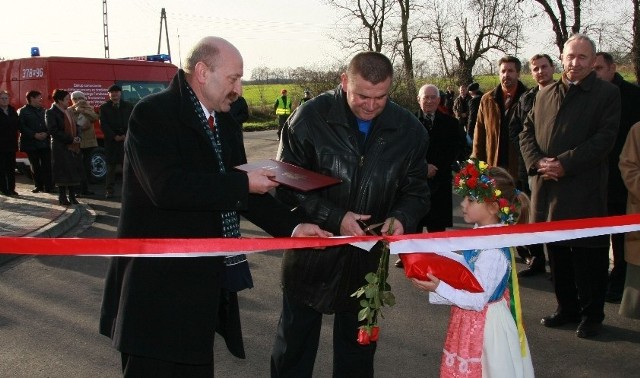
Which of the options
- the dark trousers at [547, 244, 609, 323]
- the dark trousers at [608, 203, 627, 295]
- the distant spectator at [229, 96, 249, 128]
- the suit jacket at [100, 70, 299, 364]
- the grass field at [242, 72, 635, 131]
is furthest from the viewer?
the grass field at [242, 72, 635, 131]

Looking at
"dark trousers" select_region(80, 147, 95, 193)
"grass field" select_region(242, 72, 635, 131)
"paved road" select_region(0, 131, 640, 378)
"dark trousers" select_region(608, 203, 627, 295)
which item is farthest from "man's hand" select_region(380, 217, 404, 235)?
"grass field" select_region(242, 72, 635, 131)

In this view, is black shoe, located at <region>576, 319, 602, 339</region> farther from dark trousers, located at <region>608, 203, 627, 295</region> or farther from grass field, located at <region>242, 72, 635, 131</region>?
grass field, located at <region>242, 72, 635, 131</region>

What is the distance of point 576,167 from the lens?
509 cm

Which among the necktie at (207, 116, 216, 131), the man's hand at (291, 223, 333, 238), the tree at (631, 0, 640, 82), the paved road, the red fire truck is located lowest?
the paved road

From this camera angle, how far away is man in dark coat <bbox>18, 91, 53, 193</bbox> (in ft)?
41.3

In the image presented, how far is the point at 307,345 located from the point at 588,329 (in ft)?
8.51

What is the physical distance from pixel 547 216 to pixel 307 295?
259 centimetres

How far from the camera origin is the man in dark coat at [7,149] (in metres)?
12.4

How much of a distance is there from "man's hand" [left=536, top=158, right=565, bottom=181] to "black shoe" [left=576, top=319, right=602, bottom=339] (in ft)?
3.70

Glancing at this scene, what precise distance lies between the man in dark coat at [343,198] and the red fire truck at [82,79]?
11335 millimetres

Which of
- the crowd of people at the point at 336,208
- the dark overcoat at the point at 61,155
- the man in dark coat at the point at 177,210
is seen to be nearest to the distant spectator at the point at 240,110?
the dark overcoat at the point at 61,155

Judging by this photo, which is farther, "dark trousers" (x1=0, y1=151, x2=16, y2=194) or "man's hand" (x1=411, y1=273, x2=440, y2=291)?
"dark trousers" (x1=0, y1=151, x2=16, y2=194)

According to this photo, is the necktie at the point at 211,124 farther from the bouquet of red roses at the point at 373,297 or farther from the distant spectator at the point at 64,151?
the distant spectator at the point at 64,151

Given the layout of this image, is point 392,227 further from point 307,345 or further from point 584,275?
point 584,275
